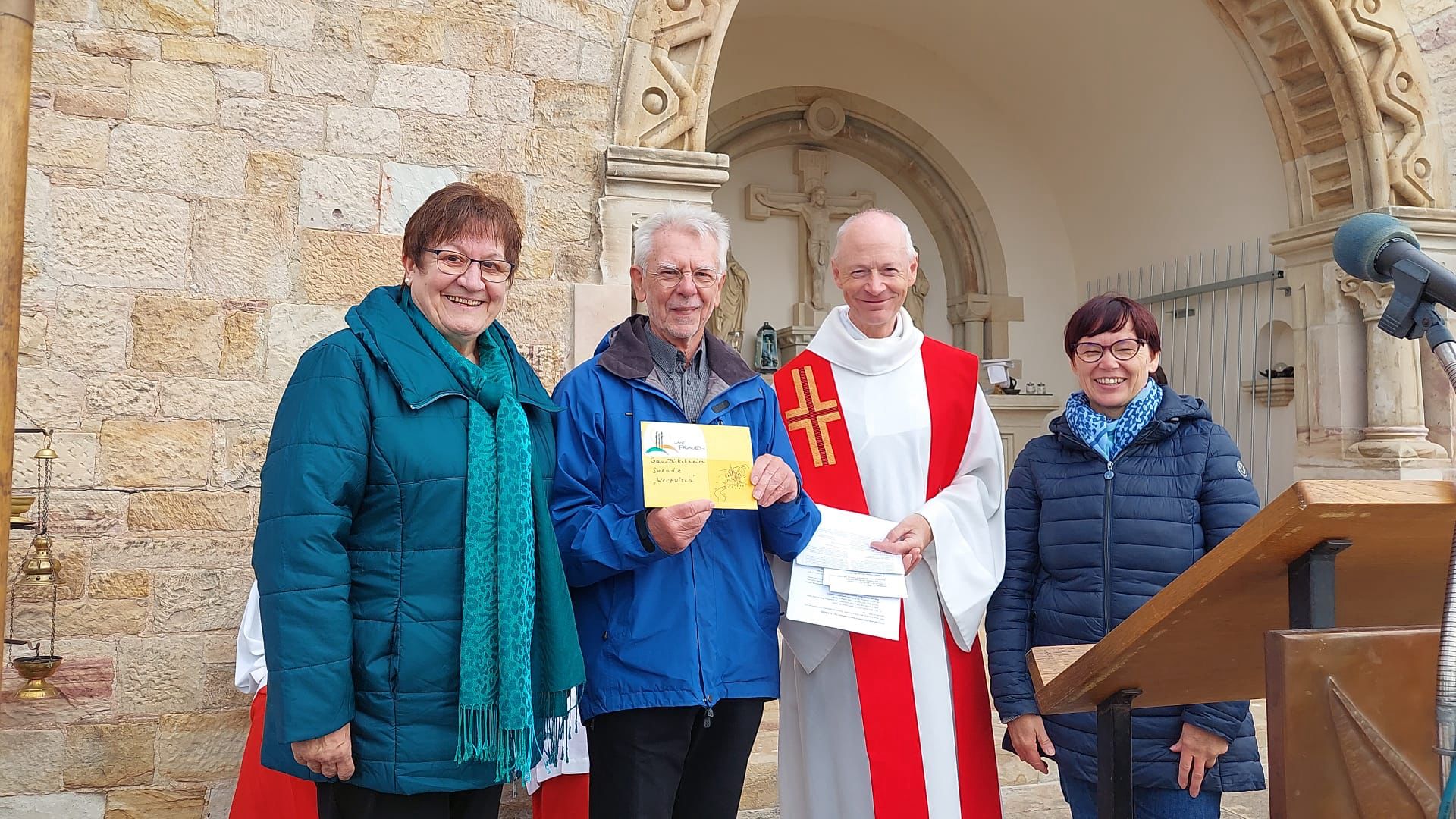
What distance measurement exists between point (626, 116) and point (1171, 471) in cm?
256

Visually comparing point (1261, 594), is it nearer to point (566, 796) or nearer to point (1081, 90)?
point (566, 796)

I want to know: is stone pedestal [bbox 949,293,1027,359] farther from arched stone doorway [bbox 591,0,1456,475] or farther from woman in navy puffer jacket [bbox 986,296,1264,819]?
woman in navy puffer jacket [bbox 986,296,1264,819]

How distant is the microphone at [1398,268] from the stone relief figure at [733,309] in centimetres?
652

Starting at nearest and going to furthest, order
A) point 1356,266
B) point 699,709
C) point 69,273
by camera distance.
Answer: point 1356,266 < point 699,709 < point 69,273

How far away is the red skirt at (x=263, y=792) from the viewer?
9.16ft

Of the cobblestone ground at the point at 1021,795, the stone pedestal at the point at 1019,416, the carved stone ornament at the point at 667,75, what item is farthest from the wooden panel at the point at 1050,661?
the stone pedestal at the point at 1019,416

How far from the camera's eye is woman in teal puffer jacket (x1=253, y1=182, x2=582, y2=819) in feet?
5.47

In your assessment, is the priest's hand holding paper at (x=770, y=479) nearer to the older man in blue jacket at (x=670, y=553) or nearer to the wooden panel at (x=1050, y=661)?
the older man in blue jacket at (x=670, y=553)

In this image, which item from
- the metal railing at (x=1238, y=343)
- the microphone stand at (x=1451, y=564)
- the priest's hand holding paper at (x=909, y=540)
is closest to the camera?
the microphone stand at (x=1451, y=564)

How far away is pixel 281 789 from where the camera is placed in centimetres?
286

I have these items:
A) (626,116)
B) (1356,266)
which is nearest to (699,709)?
(1356,266)

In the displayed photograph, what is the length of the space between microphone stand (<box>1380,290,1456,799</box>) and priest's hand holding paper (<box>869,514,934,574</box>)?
4.39 ft

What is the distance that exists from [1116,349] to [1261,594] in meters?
1.00

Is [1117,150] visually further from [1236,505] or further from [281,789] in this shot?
[281,789]
